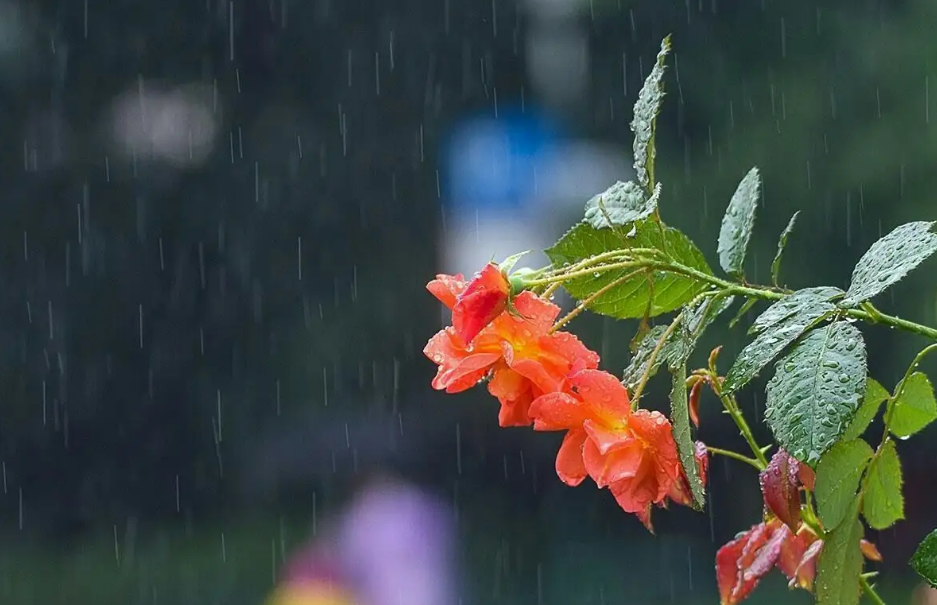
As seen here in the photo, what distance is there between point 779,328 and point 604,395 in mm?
49

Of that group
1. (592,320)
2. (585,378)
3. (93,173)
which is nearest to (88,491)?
(93,173)

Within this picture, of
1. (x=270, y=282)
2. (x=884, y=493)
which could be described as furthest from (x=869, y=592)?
(x=270, y=282)

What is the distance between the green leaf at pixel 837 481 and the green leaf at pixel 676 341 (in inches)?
1.9

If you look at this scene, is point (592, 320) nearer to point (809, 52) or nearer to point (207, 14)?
point (809, 52)

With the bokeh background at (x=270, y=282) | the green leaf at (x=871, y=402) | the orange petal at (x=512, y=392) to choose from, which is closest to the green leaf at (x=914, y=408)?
the green leaf at (x=871, y=402)

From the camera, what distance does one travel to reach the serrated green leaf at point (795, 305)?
0.32 meters

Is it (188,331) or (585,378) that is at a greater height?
(585,378)

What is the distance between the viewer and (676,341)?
13.1 inches

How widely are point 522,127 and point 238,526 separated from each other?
198 cm

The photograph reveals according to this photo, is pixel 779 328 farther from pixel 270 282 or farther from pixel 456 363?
pixel 270 282

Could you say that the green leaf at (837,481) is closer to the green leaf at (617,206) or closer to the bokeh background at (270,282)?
the green leaf at (617,206)

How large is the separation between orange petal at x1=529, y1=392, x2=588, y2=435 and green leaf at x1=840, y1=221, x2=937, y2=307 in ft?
0.24

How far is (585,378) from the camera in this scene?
33cm

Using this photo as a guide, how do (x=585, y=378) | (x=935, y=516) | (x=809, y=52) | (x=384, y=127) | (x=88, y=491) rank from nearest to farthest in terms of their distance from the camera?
(x=585, y=378) < (x=809, y=52) < (x=935, y=516) < (x=384, y=127) < (x=88, y=491)
